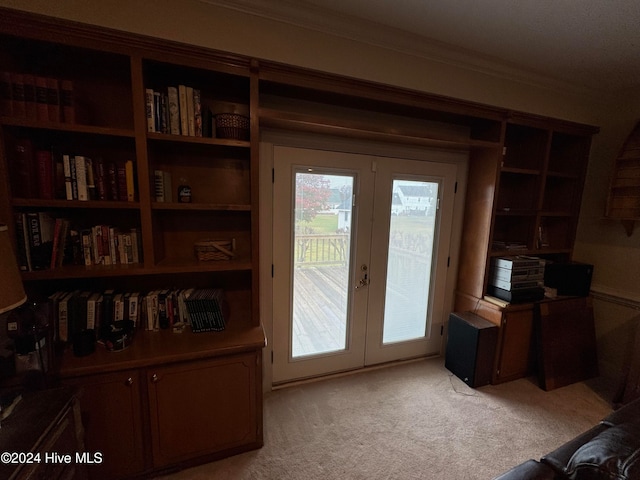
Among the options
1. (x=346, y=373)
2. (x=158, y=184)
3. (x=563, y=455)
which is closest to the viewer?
(x=563, y=455)

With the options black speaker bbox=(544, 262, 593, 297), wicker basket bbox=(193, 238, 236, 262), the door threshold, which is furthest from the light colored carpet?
wicker basket bbox=(193, 238, 236, 262)

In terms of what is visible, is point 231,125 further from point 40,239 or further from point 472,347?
point 472,347

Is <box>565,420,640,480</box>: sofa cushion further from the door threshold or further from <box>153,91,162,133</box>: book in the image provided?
<box>153,91,162,133</box>: book

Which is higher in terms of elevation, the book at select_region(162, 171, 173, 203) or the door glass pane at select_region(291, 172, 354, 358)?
the book at select_region(162, 171, 173, 203)

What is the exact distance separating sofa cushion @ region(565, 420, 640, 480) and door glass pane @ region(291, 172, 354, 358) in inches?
67.3

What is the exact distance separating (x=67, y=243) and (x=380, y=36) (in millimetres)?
2252

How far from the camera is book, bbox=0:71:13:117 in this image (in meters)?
1.30

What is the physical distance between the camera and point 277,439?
71.8 inches

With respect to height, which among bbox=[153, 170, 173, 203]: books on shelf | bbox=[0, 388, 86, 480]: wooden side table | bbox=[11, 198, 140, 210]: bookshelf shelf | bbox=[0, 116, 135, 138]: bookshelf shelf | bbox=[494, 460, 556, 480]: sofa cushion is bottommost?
bbox=[0, 388, 86, 480]: wooden side table

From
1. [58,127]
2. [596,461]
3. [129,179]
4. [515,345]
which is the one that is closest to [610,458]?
[596,461]

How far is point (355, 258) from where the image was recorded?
2373 mm

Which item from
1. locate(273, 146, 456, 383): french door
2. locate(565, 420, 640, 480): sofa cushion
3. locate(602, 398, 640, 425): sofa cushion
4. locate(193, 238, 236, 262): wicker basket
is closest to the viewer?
locate(565, 420, 640, 480): sofa cushion

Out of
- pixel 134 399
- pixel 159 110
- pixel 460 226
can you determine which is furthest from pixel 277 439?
pixel 460 226

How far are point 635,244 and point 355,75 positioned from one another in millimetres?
2895
